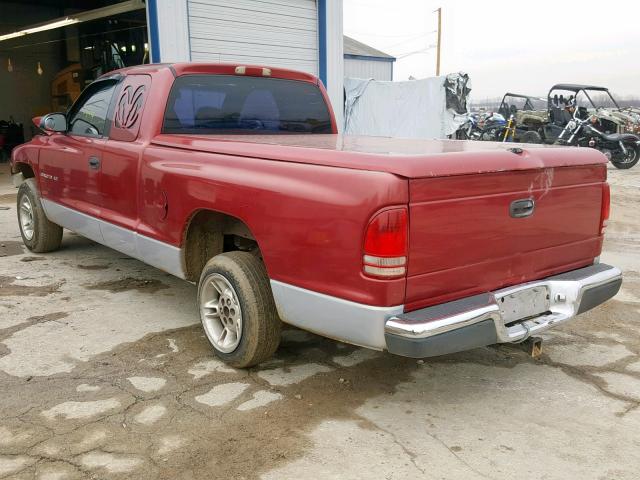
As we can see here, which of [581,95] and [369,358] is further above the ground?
[581,95]

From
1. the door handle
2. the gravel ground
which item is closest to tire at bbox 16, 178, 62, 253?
the door handle

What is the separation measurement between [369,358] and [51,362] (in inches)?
77.4

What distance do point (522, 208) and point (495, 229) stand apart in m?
0.22

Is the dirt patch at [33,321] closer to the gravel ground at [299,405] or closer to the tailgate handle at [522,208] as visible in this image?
the gravel ground at [299,405]

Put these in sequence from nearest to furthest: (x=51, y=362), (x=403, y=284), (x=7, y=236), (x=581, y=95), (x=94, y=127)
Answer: (x=403, y=284), (x=51, y=362), (x=94, y=127), (x=7, y=236), (x=581, y=95)

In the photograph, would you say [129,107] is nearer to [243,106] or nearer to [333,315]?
[243,106]

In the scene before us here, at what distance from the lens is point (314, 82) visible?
523 centimetres

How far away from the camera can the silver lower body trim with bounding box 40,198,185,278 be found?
397 cm

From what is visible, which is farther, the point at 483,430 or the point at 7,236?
the point at 7,236

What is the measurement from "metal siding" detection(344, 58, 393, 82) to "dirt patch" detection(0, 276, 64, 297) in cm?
2394

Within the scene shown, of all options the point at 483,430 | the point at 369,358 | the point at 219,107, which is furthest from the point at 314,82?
the point at 483,430

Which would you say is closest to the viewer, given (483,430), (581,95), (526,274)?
(483,430)

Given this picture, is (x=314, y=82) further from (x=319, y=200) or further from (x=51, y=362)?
(x=51, y=362)

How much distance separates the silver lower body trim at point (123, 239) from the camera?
3.97 metres
